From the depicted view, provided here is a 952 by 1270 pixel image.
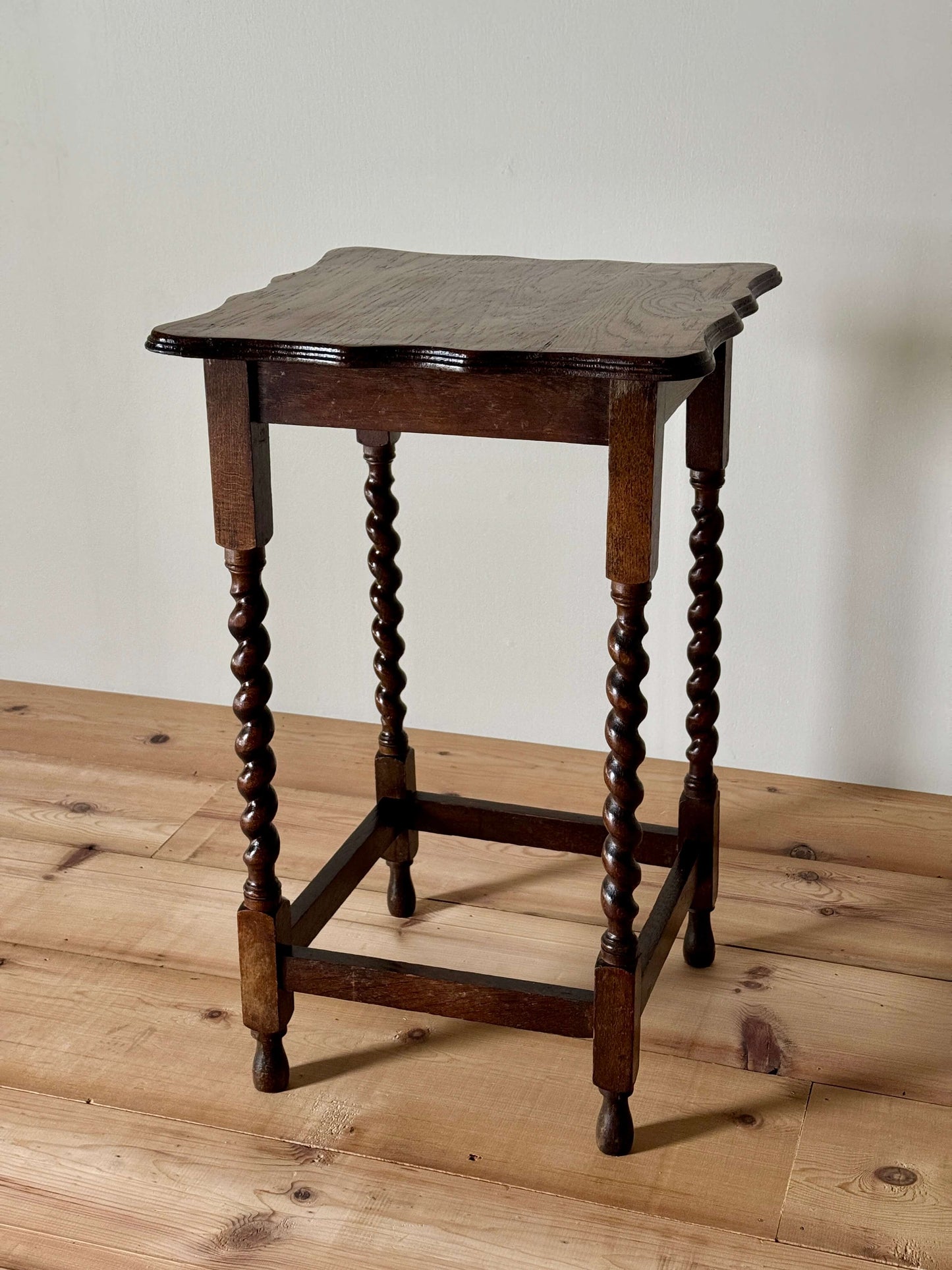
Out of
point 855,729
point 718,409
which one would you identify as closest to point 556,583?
point 855,729

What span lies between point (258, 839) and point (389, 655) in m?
0.42

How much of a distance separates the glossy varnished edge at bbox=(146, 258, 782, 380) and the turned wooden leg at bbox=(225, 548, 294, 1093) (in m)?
0.22

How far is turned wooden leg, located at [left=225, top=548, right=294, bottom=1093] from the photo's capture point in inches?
57.4

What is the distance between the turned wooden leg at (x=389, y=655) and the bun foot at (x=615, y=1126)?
0.52 meters

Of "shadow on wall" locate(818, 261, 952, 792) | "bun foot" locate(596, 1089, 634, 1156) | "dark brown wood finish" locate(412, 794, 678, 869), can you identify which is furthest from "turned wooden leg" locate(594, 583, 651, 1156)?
"shadow on wall" locate(818, 261, 952, 792)

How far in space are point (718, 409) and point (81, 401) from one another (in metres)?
1.27

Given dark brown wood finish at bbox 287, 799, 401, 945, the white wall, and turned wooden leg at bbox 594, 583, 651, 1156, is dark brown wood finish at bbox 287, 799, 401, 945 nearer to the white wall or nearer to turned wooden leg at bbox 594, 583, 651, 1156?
turned wooden leg at bbox 594, 583, 651, 1156

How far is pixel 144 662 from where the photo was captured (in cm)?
262

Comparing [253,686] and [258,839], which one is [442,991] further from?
[253,686]

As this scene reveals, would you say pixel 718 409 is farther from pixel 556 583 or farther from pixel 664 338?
pixel 556 583

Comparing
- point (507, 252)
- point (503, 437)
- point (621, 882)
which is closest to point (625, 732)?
point (621, 882)

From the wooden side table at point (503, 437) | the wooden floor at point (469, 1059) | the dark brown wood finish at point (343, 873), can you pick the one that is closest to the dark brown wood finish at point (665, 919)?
the wooden side table at point (503, 437)

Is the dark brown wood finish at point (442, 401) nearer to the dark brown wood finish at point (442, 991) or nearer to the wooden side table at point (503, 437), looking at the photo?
the wooden side table at point (503, 437)

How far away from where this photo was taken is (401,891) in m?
1.93
